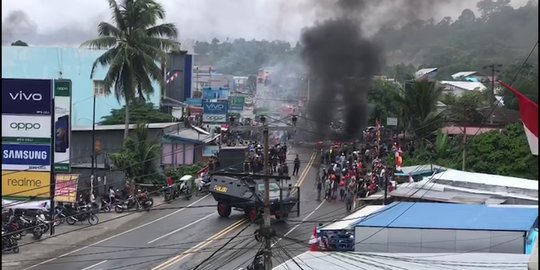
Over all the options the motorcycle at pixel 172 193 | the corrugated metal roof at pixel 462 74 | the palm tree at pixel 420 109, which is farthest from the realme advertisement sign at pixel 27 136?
the corrugated metal roof at pixel 462 74

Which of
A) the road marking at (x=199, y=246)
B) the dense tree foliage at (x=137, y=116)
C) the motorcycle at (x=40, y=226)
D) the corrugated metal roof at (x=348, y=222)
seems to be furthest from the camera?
the dense tree foliage at (x=137, y=116)

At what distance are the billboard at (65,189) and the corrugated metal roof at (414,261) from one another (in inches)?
462

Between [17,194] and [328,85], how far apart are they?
26.3 m

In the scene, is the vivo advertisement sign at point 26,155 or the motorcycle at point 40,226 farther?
the vivo advertisement sign at point 26,155

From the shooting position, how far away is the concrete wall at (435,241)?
647 inches

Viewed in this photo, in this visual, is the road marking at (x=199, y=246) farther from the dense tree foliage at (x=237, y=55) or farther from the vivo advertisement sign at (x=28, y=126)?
the dense tree foliage at (x=237, y=55)

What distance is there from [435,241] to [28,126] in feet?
45.8

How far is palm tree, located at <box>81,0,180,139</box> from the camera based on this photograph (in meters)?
36.6

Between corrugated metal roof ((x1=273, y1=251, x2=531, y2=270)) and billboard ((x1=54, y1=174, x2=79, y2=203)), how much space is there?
11.7 m

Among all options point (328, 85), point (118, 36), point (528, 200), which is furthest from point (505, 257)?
point (328, 85)

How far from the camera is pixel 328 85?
46312mm

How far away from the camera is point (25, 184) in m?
23.6

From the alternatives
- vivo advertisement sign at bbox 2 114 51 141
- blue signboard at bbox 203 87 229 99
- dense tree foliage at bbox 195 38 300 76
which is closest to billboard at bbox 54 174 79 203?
vivo advertisement sign at bbox 2 114 51 141

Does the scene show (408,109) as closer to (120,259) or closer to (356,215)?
(356,215)
